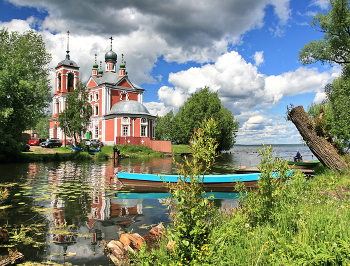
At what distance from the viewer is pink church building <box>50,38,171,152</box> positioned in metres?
46.8

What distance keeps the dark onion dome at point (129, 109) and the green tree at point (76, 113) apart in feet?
29.1

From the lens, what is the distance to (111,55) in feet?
188

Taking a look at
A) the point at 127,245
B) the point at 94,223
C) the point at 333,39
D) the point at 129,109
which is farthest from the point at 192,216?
the point at 129,109

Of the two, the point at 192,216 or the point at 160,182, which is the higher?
the point at 192,216

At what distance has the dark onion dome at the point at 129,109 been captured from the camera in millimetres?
47281

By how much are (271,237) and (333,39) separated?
827 inches

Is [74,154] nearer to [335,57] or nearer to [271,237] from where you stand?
[335,57]

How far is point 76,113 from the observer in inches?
1490

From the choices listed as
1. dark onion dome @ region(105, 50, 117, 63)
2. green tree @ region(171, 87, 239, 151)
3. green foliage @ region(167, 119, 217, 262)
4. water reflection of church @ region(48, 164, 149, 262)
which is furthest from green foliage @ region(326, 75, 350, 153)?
dark onion dome @ region(105, 50, 117, 63)

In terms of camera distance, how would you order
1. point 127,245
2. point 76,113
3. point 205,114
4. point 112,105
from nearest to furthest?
Answer: point 127,245
point 76,113
point 205,114
point 112,105

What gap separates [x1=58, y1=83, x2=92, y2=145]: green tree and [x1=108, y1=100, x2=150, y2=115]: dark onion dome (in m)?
8.87

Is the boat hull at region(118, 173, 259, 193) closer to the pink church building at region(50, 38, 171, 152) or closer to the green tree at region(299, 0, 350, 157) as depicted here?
the green tree at region(299, 0, 350, 157)

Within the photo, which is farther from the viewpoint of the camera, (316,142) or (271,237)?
(316,142)

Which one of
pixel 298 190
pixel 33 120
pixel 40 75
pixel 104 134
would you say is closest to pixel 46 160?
pixel 33 120
